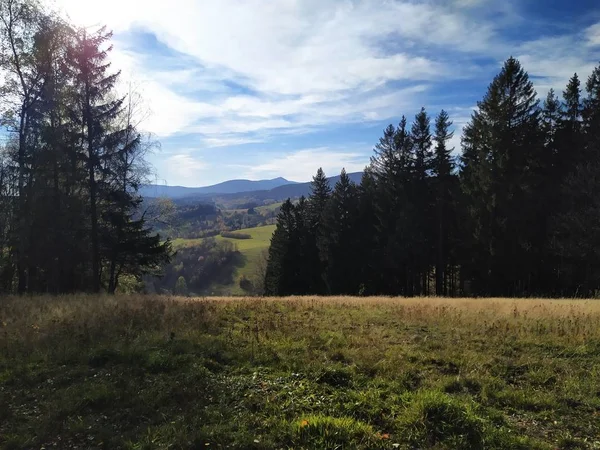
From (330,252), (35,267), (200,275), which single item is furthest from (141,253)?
(200,275)

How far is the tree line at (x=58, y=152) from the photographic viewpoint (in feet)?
64.3

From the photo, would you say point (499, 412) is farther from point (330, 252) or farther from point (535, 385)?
point (330, 252)

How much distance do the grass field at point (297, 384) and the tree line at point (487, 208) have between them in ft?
62.8

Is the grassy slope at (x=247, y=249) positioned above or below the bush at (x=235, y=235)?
below

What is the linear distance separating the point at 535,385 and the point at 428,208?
3174 centimetres

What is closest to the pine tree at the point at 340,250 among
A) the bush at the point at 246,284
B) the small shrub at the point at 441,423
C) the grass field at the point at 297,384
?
the grass field at the point at 297,384

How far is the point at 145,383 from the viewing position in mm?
6113

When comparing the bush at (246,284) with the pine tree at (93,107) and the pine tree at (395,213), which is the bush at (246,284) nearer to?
the pine tree at (395,213)

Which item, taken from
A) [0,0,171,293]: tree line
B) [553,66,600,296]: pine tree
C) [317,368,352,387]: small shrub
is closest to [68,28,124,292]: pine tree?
[0,0,171,293]: tree line

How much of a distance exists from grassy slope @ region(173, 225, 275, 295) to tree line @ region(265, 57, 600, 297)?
48.3 m

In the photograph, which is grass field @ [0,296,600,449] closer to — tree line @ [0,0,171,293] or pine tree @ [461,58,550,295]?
tree line @ [0,0,171,293]

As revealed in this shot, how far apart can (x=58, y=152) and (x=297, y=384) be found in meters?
20.6

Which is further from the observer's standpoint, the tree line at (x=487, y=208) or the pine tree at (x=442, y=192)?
the pine tree at (x=442, y=192)

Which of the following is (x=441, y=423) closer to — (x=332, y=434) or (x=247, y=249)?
(x=332, y=434)
